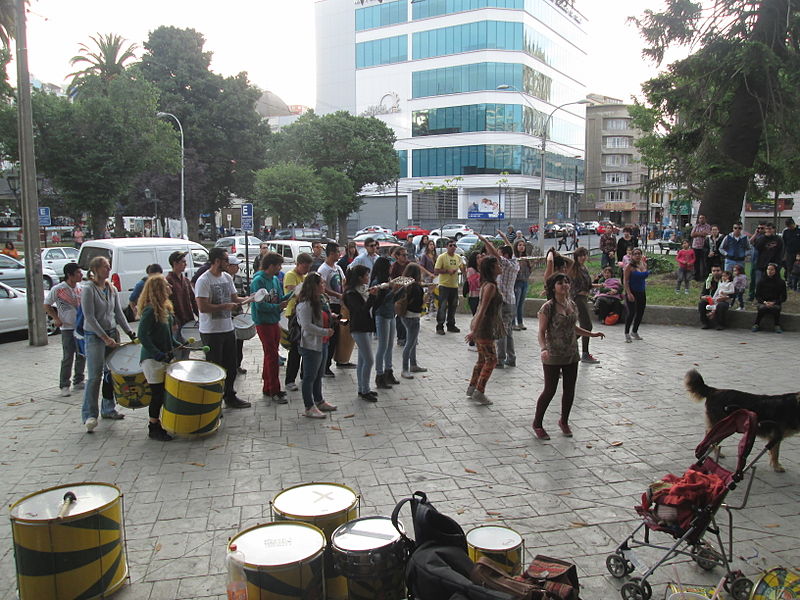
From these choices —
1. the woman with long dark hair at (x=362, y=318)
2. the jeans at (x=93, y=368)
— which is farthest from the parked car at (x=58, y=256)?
the woman with long dark hair at (x=362, y=318)

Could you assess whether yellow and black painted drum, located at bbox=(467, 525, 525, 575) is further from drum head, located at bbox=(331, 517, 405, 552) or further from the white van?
the white van

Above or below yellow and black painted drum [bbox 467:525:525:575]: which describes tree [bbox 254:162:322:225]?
above

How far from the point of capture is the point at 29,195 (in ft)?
38.1

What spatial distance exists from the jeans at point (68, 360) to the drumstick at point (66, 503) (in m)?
5.15

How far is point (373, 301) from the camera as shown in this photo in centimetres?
794

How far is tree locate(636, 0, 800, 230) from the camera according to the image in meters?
Answer: 15.9

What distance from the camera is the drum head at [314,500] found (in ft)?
11.9

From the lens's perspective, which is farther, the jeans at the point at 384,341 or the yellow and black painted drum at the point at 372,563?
the jeans at the point at 384,341

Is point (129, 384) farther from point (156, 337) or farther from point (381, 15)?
point (381, 15)

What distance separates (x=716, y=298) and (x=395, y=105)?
201ft

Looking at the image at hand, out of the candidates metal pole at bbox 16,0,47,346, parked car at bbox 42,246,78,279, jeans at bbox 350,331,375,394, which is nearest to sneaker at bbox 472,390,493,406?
jeans at bbox 350,331,375,394

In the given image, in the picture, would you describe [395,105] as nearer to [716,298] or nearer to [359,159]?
[359,159]

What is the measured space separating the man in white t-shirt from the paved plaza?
2.63 ft

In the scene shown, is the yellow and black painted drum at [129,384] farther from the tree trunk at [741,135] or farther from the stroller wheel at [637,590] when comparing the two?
the tree trunk at [741,135]
